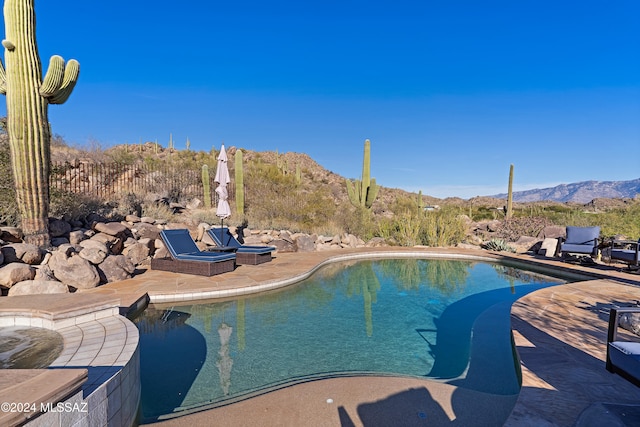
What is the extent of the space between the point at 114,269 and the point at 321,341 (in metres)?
4.12

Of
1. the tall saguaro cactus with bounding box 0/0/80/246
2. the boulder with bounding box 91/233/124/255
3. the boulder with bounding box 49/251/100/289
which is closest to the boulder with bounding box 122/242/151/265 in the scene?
the boulder with bounding box 91/233/124/255

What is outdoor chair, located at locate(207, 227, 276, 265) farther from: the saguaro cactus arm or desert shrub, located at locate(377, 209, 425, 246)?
desert shrub, located at locate(377, 209, 425, 246)

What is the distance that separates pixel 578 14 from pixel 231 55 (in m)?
15.0

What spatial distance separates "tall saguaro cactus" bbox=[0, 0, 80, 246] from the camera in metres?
5.43

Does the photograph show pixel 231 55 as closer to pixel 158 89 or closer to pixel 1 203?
pixel 158 89

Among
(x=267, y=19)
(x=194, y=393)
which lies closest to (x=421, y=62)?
(x=267, y=19)

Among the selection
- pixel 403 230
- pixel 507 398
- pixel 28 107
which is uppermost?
pixel 28 107

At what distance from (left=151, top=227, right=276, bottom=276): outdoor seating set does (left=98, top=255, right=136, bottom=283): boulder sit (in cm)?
72

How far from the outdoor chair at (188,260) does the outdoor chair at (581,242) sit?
813cm

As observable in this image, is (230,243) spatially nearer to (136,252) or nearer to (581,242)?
(136,252)

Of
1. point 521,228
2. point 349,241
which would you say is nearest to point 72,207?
point 349,241

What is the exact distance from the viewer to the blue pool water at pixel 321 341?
3000 millimetres

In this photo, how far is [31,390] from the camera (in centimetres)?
137

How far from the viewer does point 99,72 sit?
49.0ft
